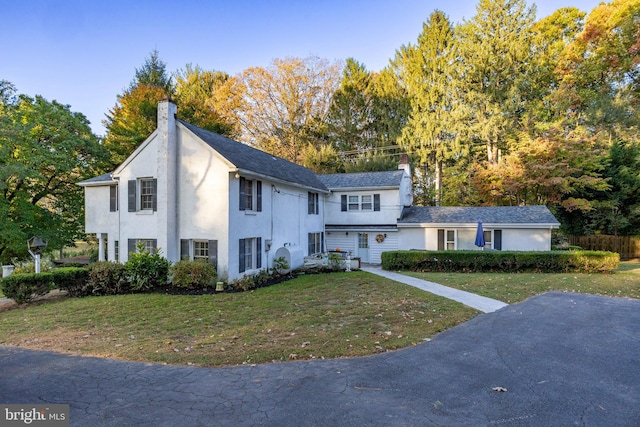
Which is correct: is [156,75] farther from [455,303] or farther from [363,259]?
[455,303]

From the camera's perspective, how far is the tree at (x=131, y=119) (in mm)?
25969

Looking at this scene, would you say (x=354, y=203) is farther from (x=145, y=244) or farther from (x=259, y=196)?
(x=145, y=244)

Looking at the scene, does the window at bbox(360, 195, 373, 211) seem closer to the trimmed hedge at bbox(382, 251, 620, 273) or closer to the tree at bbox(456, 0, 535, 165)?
the trimmed hedge at bbox(382, 251, 620, 273)

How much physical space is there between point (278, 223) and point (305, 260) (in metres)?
3.11

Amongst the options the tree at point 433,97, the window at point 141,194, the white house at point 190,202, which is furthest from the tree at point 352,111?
the window at point 141,194

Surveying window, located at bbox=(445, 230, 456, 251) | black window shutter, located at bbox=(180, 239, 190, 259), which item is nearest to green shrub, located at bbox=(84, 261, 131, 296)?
black window shutter, located at bbox=(180, 239, 190, 259)

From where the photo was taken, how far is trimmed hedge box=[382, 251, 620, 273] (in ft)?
50.3

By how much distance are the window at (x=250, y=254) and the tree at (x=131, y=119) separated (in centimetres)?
1542

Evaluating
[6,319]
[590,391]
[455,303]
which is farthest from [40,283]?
[590,391]

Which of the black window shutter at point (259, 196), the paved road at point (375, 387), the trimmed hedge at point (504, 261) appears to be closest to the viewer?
the paved road at point (375, 387)

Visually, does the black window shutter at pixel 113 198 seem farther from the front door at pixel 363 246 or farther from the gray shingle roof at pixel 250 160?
Result: the front door at pixel 363 246

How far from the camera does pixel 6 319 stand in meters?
9.21

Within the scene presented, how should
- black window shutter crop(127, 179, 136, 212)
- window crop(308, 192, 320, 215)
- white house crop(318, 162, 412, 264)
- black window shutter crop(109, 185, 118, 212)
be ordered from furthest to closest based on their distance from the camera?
white house crop(318, 162, 412, 264) → window crop(308, 192, 320, 215) → black window shutter crop(109, 185, 118, 212) → black window shutter crop(127, 179, 136, 212)

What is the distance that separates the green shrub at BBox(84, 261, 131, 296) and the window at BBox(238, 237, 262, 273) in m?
4.26
